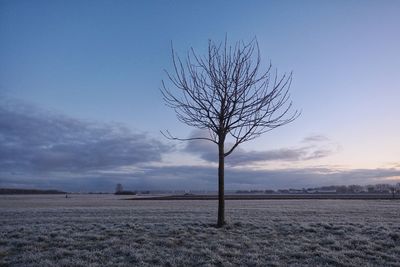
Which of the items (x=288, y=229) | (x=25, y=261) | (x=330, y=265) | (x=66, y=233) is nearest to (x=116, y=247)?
(x=25, y=261)

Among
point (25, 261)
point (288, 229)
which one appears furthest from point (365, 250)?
point (25, 261)

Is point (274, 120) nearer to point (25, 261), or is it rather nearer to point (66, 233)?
point (66, 233)

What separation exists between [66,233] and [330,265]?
9.57 m

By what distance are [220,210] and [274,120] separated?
4565 millimetres

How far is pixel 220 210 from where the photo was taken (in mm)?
17109

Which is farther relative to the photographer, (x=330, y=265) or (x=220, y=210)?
(x=220, y=210)

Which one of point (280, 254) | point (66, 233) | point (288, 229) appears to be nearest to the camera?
point (280, 254)

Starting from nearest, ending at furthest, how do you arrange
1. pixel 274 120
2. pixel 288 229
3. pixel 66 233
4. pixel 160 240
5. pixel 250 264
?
pixel 250 264
pixel 160 240
pixel 66 233
pixel 288 229
pixel 274 120

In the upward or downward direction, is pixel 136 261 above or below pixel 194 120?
below

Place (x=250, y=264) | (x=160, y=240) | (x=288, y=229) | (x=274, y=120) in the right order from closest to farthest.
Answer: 1. (x=250, y=264)
2. (x=160, y=240)
3. (x=288, y=229)
4. (x=274, y=120)

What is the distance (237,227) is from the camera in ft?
54.7

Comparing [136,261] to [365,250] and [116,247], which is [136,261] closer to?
[116,247]

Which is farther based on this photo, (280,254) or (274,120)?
(274,120)

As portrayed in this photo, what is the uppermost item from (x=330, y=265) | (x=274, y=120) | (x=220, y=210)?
(x=274, y=120)
